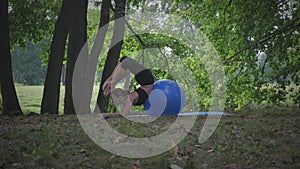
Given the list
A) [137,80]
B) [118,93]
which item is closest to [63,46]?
[118,93]

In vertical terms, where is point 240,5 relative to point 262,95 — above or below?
above

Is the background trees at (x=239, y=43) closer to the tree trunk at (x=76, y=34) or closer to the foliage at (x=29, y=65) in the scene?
the tree trunk at (x=76, y=34)

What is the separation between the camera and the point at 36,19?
13.7 m

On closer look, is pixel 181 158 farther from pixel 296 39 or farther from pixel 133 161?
pixel 296 39

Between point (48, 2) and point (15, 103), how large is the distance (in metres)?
5.31

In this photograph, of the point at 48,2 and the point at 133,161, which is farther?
the point at 48,2

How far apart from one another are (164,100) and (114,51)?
3287mm

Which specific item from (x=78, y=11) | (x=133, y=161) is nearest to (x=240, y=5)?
(x=78, y=11)

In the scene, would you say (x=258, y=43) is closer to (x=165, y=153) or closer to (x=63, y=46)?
(x=63, y=46)

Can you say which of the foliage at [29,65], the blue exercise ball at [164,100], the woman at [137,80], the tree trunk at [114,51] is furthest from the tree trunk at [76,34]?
the foliage at [29,65]

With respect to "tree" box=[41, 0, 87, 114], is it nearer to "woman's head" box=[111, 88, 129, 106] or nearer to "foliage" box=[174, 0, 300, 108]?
"woman's head" box=[111, 88, 129, 106]

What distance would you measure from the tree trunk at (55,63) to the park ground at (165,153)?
3.53 m

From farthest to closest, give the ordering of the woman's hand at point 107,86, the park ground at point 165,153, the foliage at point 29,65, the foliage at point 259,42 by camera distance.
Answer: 1. the foliage at point 29,65
2. the foliage at point 259,42
3. the woman's hand at point 107,86
4. the park ground at point 165,153

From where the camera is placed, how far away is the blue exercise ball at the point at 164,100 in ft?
28.9
